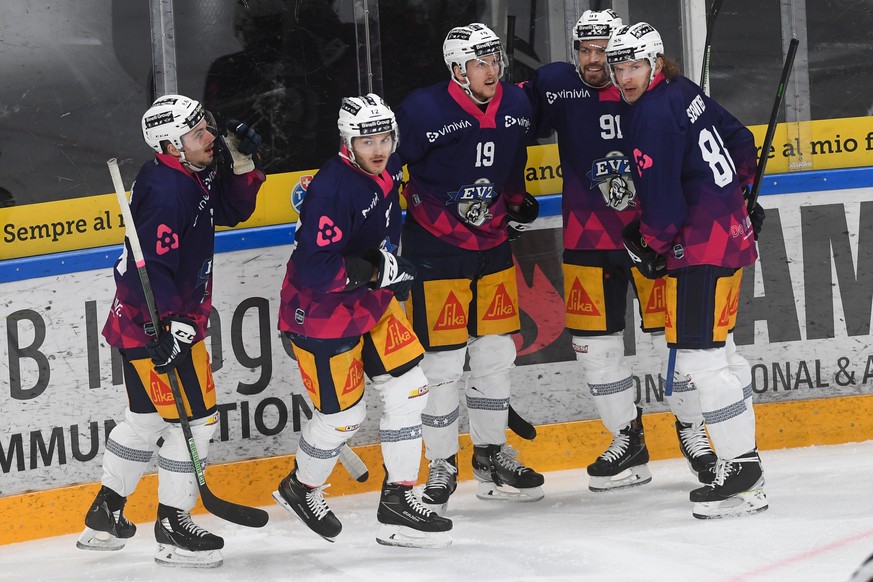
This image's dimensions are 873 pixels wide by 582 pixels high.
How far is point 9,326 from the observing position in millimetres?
4070

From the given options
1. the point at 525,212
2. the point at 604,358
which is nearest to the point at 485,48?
the point at 525,212

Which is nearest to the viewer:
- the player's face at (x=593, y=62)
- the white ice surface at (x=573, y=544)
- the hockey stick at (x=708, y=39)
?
the white ice surface at (x=573, y=544)

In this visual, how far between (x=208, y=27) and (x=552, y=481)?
2.05m

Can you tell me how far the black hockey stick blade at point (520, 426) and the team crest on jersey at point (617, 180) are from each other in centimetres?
82

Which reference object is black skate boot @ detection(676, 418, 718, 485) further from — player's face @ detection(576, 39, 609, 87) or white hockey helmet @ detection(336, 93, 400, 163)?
white hockey helmet @ detection(336, 93, 400, 163)

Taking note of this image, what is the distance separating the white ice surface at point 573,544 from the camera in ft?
11.1

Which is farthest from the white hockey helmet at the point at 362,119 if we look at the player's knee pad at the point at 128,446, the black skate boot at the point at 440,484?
the black skate boot at the point at 440,484

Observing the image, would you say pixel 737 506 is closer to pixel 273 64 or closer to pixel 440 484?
pixel 440 484

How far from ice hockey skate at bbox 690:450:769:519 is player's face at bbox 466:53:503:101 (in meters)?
1.40

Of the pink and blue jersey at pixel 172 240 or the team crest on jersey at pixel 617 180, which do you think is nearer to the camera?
the pink and blue jersey at pixel 172 240

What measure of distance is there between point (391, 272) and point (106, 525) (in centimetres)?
117

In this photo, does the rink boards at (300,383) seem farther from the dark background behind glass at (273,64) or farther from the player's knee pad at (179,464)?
the player's knee pad at (179,464)

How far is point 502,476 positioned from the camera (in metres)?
4.24

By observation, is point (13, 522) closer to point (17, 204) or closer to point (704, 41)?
point (17, 204)
